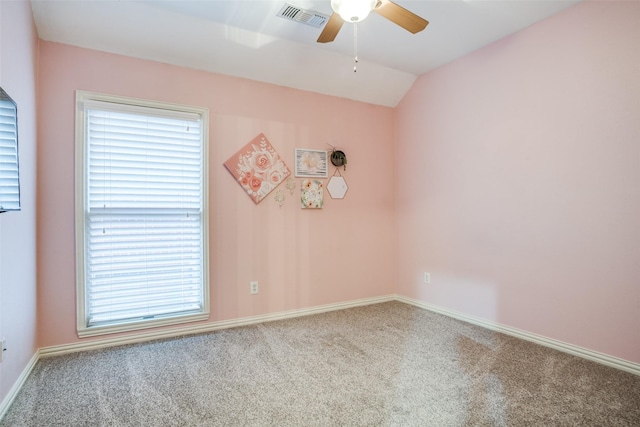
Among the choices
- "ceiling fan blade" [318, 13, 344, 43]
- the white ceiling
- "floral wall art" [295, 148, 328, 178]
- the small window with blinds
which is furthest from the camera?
"floral wall art" [295, 148, 328, 178]

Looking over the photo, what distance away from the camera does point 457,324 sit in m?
3.14

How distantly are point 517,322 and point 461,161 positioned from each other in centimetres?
159

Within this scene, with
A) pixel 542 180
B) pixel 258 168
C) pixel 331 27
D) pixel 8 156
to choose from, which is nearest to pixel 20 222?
pixel 8 156

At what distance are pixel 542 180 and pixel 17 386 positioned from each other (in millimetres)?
3945

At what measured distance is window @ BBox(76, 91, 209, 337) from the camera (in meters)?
2.55

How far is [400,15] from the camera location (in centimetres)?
194

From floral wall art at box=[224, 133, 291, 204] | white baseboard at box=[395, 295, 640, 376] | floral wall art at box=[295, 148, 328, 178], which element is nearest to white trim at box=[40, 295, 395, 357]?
white baseboard at box=[395, 295, 640, 376]

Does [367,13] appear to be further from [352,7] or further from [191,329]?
[191,329]

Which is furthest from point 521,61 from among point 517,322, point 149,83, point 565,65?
point 149,83

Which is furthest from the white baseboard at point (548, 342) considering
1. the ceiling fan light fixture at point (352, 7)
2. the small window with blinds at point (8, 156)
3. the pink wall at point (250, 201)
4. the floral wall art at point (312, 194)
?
the small window with blinds at point (8, 156)

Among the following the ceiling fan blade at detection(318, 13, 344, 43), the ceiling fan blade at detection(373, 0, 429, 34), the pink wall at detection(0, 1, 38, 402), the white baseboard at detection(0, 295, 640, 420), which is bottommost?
the white baseboard at detection(0, 295, 640, 420)

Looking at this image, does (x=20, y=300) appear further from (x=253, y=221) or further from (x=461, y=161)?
(x=461, y=161)

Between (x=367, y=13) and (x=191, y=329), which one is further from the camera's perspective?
(x=191, y=329)

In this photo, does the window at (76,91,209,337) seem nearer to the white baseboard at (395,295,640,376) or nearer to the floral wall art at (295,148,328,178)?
the floral wall art at (295,148,328,178)
